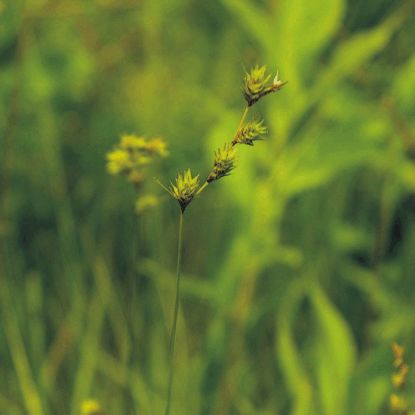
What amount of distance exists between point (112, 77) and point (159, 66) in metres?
0.20

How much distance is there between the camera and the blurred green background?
97 cm

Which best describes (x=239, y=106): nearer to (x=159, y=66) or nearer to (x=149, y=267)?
(x=159, y=66)

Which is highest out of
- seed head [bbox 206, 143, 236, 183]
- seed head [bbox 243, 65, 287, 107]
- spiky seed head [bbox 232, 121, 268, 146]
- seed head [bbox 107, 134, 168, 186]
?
seed head [bbox 107, 134, 168, 186]

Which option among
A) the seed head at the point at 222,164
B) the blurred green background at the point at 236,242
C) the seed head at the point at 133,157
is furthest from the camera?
the blurred green background at the point at 236,242

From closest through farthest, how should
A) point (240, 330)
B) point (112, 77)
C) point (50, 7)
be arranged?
point (240, 330)
point (50, 7)
point (112, 77)

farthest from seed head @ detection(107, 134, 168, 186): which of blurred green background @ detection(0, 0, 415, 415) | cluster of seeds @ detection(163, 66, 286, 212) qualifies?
cluster of seeds @ detection(163, 66, 286, 212)

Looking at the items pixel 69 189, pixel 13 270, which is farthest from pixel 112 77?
pixel 13 270

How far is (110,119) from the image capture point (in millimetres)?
1633

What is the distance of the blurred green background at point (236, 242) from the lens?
965 millimetres

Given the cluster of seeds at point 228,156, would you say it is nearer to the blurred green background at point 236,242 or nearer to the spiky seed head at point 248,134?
the spiky seed head at point 248,134

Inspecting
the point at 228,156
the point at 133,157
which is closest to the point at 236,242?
the point at 133,157

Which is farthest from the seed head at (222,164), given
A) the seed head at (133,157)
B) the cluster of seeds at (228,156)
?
the seed head at (133,157)

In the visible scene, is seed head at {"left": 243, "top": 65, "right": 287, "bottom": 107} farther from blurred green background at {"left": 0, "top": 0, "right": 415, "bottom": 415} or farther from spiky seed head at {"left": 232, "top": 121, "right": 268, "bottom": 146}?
blurred green background at {"left": 0, "top": 0, "right": 415, "bottom": 415}

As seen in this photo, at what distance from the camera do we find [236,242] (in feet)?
3.62
